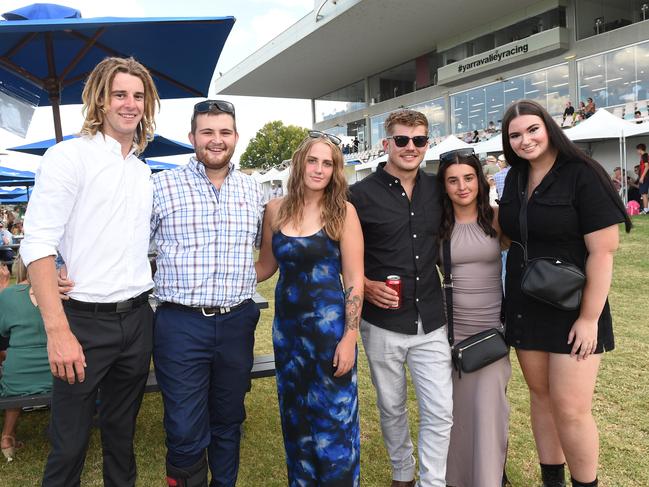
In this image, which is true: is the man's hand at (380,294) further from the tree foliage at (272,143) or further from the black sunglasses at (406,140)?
the tree foliage at (272,143)

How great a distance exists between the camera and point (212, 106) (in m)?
2.78

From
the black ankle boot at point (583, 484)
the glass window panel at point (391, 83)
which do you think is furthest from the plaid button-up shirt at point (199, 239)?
the glass window panel at point (391, 83)

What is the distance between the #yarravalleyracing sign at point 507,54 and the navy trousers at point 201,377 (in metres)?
28.4

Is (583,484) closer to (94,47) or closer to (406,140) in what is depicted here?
(406,140)

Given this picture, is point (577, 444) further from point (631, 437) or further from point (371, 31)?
point (371, 31)

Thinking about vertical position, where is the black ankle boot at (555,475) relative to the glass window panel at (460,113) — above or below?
below

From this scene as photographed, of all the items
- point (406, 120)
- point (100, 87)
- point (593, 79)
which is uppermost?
point (593, 79)

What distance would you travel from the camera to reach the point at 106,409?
262cm

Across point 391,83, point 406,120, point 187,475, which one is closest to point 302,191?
point 406,120

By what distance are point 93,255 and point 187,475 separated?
1.25 m

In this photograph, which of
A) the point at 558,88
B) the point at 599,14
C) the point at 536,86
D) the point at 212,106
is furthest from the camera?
the point at 536,86

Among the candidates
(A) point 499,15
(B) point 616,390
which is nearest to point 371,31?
(A) point 499,15

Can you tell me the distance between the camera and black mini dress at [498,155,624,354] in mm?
2531

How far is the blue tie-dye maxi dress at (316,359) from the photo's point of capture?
2.70 meters
